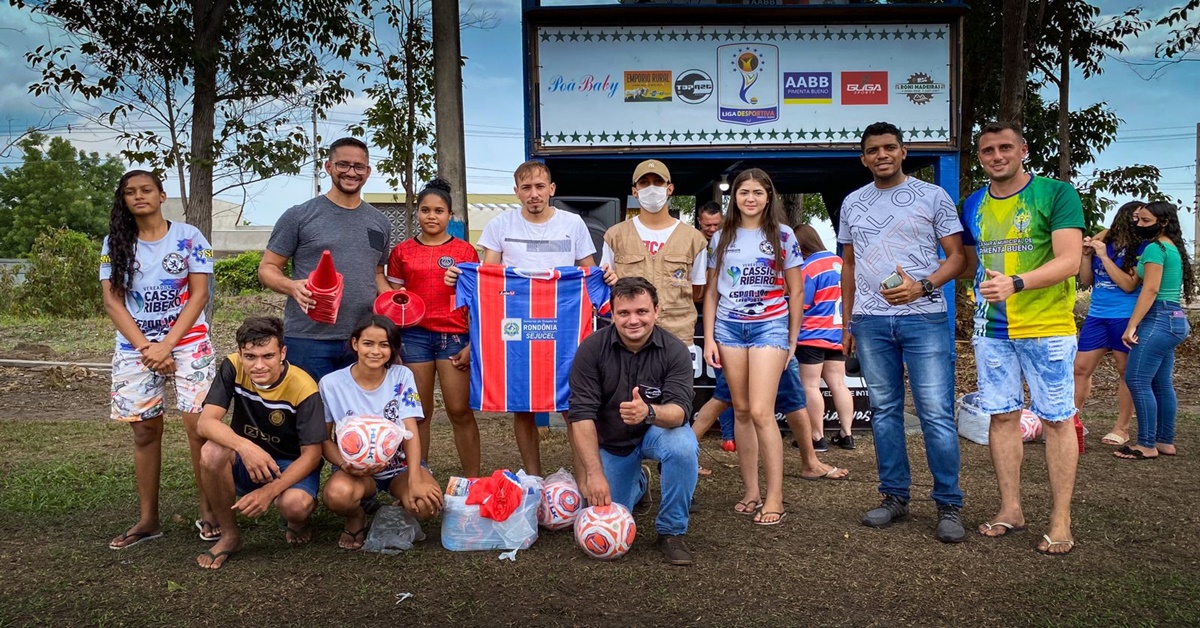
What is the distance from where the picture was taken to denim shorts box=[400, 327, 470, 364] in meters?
4.98

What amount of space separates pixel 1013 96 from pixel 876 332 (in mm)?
7781

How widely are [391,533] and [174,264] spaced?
1.70 metres

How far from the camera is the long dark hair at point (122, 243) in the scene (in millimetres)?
4320

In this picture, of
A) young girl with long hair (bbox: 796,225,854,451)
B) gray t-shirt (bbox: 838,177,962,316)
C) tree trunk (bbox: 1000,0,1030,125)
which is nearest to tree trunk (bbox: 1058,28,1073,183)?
tree trunk (bbox: 1000,0,1030,125)

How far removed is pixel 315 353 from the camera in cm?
461

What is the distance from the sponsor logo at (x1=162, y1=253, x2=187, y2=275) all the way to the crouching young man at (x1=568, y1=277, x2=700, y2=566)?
201 centimetres

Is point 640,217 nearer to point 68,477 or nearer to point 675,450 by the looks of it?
point 675,450

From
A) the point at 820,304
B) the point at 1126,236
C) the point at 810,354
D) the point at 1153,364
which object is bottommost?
the point at 1153,364

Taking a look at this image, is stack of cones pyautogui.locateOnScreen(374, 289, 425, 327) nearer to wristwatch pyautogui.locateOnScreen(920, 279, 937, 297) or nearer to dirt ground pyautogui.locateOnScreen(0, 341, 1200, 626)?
dirt ground pyautogui.locateOnScreen(0, 341, 1200, 626)

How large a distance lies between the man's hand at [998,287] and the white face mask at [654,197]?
180 cm

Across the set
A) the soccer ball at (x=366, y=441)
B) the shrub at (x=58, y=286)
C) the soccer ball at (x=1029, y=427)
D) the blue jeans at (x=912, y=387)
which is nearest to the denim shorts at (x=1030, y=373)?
the blue jeans at (x=912, y=387)

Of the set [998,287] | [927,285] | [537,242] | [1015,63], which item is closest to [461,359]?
[537,242]

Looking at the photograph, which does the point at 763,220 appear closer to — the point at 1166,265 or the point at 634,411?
the point at 634,411

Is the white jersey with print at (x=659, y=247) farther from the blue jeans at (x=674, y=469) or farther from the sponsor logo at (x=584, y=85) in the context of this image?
the sponsor logo at (x=584, y=85)
